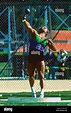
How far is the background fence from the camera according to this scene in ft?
45.8

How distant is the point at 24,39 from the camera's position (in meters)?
13.9

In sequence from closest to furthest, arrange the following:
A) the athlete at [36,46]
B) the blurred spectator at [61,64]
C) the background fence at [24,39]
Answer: the athlete at [36,46], the blurred spectator at [61,64], the background fence at [24,39]

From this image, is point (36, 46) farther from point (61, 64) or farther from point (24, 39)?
point (61, 64)

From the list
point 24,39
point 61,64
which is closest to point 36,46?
point 24,39

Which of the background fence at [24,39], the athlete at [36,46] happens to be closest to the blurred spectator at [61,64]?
the background fence at [24,39]

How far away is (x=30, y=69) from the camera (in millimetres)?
10672

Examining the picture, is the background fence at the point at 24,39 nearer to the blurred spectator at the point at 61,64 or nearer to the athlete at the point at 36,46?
the blurred spectator at the point at 61,64

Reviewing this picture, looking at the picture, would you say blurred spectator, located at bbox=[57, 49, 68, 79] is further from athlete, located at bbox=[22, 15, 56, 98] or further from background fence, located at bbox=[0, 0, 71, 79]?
athlete, located at bbox=[22, 15, 56, 98]

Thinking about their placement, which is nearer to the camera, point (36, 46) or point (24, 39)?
point (36, 46)

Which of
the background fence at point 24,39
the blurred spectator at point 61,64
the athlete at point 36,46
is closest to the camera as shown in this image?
the athlete at point 36,46

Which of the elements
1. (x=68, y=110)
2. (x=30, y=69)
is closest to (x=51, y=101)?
(x=30, y=69)

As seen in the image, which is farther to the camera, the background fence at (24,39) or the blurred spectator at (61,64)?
the background fence at (24,39)

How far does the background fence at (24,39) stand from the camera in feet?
45.8

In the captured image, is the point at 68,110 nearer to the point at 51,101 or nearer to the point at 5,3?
the point at 51,101
